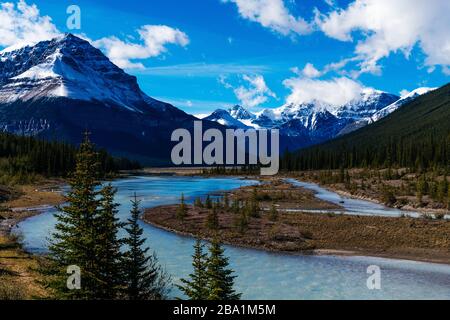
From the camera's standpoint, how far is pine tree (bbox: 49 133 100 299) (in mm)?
20500

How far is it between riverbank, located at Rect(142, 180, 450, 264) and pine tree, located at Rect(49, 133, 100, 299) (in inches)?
936

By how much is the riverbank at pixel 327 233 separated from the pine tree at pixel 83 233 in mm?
23783

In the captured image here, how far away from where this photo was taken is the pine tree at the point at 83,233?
67.3 ft

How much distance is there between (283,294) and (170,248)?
17.0 metres

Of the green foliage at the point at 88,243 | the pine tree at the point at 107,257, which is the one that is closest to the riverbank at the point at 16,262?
the green foliage at the point at 88,243

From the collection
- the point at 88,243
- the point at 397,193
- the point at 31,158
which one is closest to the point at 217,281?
the point at 88,243

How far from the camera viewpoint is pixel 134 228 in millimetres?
24188

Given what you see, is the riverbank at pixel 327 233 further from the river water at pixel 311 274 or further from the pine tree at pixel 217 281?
the pine tree at pixel 217 281

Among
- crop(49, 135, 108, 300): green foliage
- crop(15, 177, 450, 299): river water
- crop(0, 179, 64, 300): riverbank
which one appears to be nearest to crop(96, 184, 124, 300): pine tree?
crop(49, 135, 108, 300): green foliage

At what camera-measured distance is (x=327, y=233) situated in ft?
169

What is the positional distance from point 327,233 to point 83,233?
1412 inches

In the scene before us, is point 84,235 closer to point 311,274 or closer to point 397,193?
point 311,274

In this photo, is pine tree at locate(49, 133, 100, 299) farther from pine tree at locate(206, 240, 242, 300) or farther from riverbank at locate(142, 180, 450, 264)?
riverbank at locate(142, 180, 450, 264)
